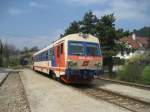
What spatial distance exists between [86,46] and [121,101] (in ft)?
24.5

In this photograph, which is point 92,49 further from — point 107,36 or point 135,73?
point 107,36

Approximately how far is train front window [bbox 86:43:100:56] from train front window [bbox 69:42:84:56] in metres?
0.39

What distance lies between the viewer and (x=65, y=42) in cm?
2016

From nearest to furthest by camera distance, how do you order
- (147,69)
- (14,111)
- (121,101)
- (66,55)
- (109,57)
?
(14,111)
(121,101)
(66,55)
(147,69)
(109,57)

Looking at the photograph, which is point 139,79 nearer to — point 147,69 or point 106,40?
point 147,69

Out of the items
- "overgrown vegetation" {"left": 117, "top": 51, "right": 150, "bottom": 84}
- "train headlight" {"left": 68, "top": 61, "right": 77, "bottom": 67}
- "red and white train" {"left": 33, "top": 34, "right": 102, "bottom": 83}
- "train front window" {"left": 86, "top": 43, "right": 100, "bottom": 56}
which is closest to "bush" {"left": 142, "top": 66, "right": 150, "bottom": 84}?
"overgrown vegetation" {"left": 117, "top": 51, "right": 150, "bottom": 84}

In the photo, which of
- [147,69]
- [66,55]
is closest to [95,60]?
[66,55]

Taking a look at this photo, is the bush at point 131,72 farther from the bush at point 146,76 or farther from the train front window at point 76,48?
the train front window at point 76,48

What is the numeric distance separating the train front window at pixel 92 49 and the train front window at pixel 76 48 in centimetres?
39

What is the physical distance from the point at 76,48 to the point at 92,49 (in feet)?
3.46

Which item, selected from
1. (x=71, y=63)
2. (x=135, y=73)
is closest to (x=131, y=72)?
(x=135, y=73)

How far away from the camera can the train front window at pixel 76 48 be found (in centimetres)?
2004

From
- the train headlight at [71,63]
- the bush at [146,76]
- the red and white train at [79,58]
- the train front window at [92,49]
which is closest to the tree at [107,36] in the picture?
the bush at [146,76]

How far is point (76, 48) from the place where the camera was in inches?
802
